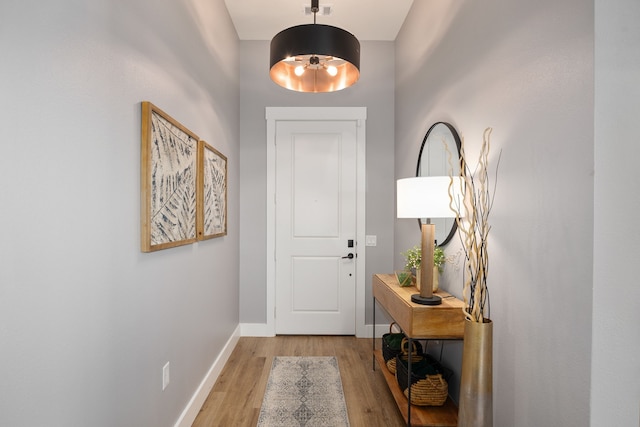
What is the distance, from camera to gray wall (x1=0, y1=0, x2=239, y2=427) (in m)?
0.86

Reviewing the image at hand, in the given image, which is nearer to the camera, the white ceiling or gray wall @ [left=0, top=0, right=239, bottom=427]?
gray wall @ [left=0, top=0, right=239, bottom=427]

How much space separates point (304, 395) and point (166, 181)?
5.56ft

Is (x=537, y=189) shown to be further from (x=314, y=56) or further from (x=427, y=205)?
(x=314, y=56)

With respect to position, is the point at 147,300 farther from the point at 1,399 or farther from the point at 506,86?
the point at 506,86

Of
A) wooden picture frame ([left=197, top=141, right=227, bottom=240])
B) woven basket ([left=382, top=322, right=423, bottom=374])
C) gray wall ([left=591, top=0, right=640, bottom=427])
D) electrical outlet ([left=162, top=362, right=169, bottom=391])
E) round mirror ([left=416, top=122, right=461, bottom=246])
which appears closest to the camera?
gray wall ([left=591, top=0, right=640, bottom=427])

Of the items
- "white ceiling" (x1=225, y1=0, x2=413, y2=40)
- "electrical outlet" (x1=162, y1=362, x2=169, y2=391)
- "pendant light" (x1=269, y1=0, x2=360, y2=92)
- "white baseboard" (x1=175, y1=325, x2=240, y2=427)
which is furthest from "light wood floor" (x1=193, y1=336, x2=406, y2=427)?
"white ceiling" (x1=225, y1=0, x2=413, y2=40)

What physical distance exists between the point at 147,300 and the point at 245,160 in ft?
7.21

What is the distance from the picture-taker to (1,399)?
0.81 m

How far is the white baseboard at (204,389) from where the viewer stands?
2.00 meters

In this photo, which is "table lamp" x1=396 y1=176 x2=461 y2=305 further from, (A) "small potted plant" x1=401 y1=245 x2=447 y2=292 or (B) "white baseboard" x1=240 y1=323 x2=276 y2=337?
(B) "white baseboard" x1=240 y1=323 x2=276 y2=337

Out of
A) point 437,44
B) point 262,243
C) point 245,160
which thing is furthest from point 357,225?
point 437,44

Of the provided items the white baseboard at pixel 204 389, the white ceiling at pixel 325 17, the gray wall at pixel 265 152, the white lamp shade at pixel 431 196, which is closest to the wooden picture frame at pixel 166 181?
the white baseboard at pixel 204 389

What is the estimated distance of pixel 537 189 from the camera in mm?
1336

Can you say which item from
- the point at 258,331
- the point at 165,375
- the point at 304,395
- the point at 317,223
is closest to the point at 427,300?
the point at 304,395
